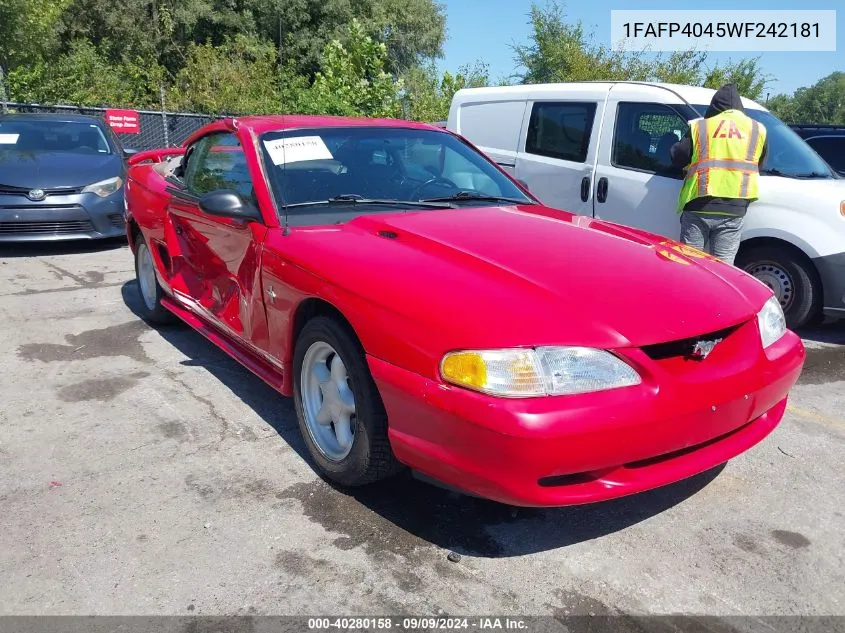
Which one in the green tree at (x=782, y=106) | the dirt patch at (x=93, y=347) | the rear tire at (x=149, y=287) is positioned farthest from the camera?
the green tree at (x=782, y=106)

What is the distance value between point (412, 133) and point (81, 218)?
5.29 m

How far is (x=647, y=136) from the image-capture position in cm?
600

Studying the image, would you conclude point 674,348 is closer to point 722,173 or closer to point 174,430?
point 174,430

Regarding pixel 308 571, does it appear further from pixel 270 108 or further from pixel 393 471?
pixel 270 108

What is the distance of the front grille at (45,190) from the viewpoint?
7.71 meters

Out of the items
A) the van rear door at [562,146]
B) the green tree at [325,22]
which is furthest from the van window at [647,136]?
the green tree at [325,22]

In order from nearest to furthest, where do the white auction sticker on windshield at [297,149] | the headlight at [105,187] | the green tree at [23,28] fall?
the white auction sticker on windshield at [297,149] < the headlight at [105,187] < the green tree at [23,28]

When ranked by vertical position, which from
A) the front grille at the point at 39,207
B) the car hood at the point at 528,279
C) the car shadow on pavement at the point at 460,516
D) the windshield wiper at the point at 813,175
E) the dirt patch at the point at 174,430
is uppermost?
the windshield wiper at the point at 813,175

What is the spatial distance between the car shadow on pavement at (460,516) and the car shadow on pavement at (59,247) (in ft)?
21.0

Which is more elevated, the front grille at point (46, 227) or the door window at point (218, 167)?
the door window at point (218, 167)

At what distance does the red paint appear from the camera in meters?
14.9

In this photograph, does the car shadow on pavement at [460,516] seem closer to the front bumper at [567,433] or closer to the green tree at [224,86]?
the front bumper at [567,433]

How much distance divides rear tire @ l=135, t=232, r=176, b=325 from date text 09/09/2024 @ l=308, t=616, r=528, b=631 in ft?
11.2

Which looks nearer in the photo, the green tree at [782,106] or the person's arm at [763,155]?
the person's arm at [763,155]
